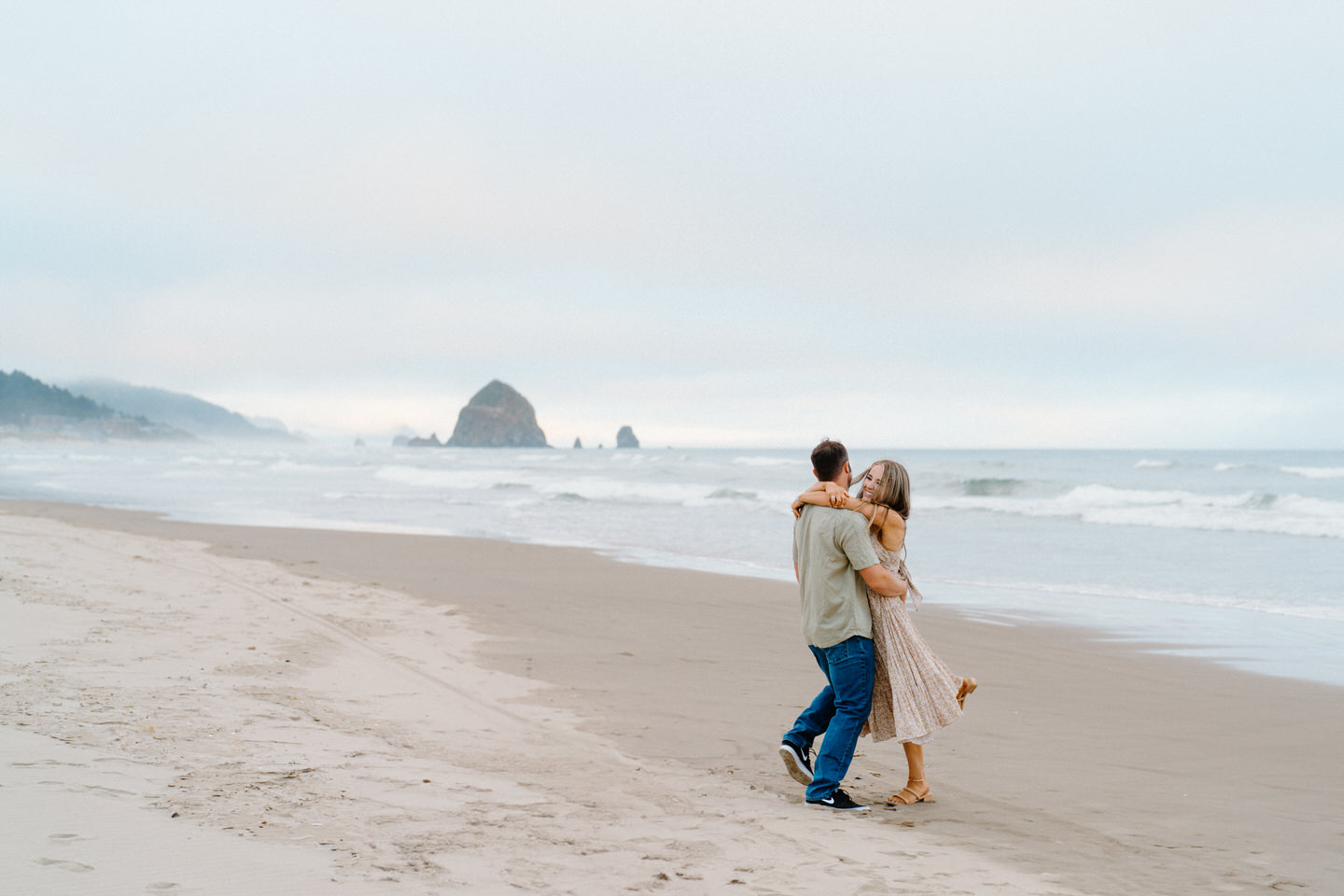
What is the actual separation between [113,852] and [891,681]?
3.31 meters

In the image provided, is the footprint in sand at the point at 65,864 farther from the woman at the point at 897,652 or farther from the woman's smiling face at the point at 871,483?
the woman's smiling face at the point at 871,483

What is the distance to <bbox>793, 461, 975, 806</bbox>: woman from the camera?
437 cm

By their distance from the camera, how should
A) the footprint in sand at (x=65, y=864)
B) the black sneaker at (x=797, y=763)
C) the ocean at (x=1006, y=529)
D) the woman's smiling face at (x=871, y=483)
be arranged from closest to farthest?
1. the footprint in sand at (x=65, y=864)
2. the woman's smiling face at (x=871, y=483)
3. the black sneaker at (x=797, y=763)
4. the ocean at (x=1006, y=529)

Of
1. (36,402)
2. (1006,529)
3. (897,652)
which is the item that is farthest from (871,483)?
(36,402)

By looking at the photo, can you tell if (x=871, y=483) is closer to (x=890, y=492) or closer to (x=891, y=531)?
(x=890, y=492)

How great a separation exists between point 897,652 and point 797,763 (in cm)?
81

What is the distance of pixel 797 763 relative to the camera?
4.65m

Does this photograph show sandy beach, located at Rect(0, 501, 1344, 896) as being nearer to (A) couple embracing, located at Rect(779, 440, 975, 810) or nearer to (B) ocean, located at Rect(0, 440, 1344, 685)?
(A) couple embracing, located at Rect(779, 440, 975, 810)

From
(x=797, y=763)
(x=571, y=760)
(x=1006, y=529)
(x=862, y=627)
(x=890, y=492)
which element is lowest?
(x=571, y=760)

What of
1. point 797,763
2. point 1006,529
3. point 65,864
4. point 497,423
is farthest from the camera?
point 497,423

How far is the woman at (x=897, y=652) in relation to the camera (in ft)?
14.3

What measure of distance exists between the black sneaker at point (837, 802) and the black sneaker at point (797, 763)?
231mm

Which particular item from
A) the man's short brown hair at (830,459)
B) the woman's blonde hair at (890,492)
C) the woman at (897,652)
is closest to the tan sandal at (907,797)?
the woman at (897,652)

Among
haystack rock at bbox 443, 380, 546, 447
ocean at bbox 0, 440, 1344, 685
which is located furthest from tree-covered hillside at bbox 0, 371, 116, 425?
ocean at bbox 0, 440, 1344, 685
